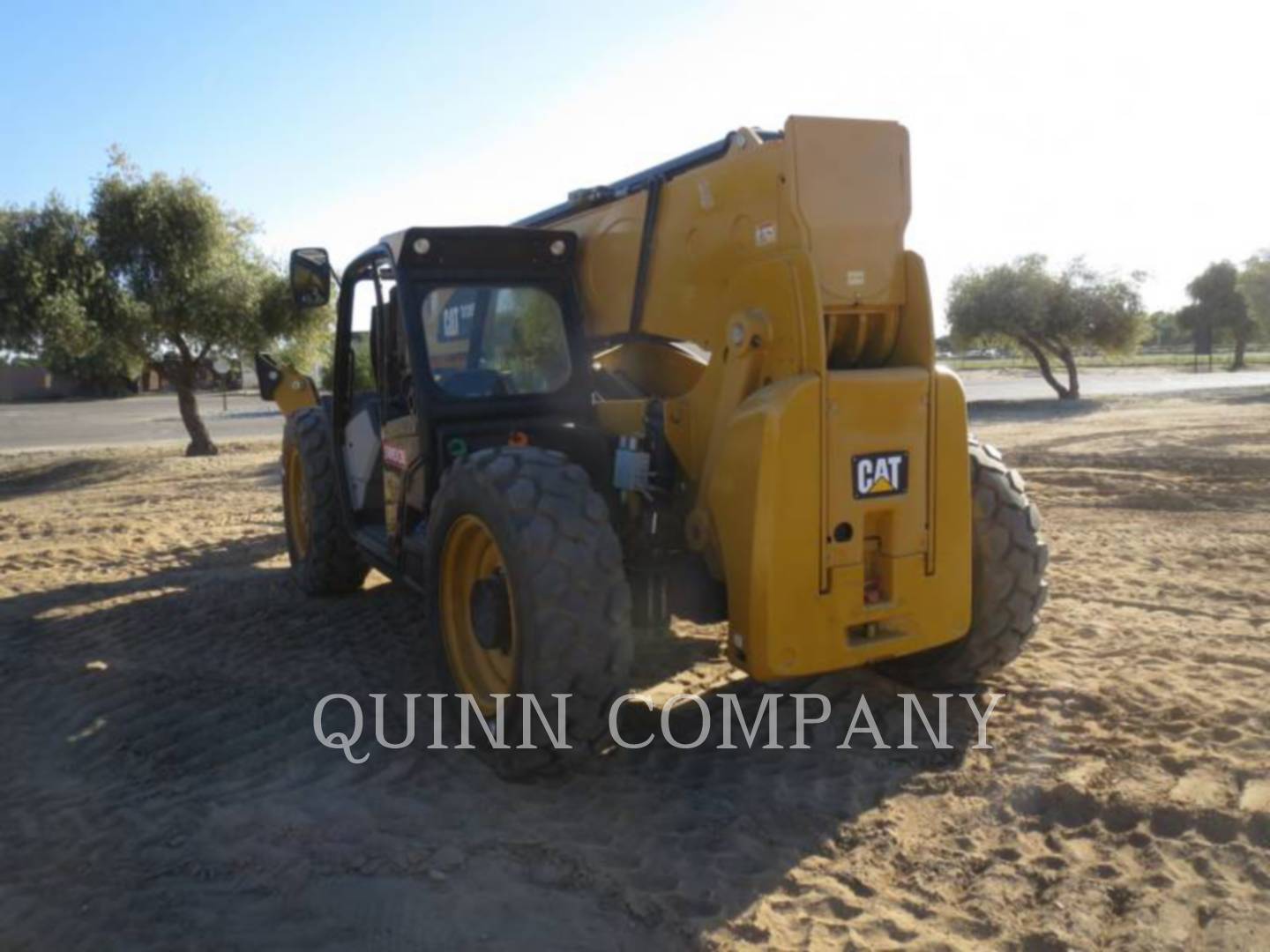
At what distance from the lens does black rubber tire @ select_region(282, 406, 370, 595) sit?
21.4 feet

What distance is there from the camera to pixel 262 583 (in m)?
7.43

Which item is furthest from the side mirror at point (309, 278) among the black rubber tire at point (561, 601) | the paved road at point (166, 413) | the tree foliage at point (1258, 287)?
the tree foliage at point (1258, 287)

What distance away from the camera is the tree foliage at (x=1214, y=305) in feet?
208

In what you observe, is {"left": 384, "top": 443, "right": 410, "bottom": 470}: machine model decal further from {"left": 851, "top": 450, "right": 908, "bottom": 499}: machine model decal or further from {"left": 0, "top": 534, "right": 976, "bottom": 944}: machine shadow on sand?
{"left": 851, "top": 450, "right": 908, "bottom": 499}: machine model decal

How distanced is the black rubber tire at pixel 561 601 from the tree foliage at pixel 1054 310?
27959 mm

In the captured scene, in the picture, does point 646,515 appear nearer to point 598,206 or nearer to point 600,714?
point 600,714

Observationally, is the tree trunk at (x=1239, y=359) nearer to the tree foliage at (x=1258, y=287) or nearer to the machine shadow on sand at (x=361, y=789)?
the tree foliage at (x=1258, y=287)

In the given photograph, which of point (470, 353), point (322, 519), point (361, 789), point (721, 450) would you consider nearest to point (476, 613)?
point (361, 789)

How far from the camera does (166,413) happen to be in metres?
34.0

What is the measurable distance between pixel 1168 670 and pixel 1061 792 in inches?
61.8

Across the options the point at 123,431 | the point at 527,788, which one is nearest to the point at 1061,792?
the point at 527,788

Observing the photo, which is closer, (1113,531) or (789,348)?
(789,348)

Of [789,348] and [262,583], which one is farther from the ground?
[789,348]

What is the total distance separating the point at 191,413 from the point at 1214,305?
6570 cm
